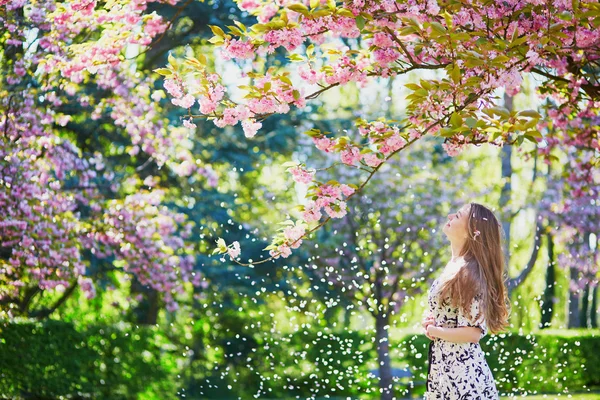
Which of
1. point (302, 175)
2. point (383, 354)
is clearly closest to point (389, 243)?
point (383, 354)

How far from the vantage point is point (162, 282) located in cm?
892

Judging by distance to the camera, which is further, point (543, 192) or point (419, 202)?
point (543, 192)

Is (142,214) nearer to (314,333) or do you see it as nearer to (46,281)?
(46,281)

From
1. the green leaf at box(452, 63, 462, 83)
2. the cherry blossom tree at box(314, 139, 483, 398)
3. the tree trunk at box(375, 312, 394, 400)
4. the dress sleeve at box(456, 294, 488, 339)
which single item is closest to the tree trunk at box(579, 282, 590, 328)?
the cherry blossom tree at box(314, 139, 483, 398)

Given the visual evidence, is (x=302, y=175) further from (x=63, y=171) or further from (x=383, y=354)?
(x=383, y=354)

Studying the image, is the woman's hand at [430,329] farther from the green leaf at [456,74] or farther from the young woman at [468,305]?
the green leaf at [456,74]

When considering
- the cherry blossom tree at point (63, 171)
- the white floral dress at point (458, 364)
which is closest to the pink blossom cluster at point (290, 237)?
the white floral dress at point (458, 364)

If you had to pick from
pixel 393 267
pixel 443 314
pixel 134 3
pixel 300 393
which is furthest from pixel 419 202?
pixel 443 314

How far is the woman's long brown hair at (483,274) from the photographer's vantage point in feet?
10.9

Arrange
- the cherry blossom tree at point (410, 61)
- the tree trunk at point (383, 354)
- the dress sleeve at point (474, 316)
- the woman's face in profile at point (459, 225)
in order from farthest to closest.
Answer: the tree trunk at point (383, 354), the woman's face in profile at point (459, 225), the dress sleeve at point (474, 316), the cherry blossom tree at point (410, 61)

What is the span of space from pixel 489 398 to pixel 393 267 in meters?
5.28

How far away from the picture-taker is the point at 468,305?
3299 millimetres

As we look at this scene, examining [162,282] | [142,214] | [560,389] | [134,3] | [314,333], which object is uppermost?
[134,3]

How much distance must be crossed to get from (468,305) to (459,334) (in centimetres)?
13
